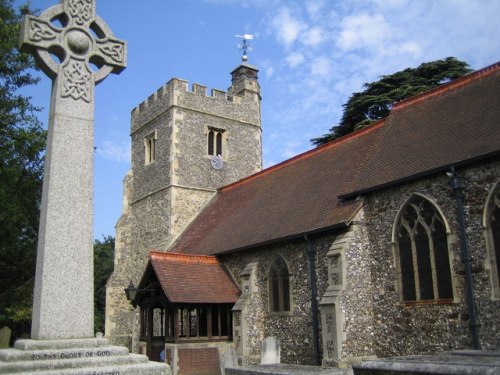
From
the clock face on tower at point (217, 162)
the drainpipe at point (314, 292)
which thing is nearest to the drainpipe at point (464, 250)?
the drainpipe at point (314, 292)

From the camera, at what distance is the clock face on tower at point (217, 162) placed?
83.5 ft

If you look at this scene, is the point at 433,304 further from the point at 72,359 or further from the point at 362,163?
the point at 72,359

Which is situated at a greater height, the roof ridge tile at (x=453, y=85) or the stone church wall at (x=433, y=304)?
the roof ridge tile at (x=453, y=85)

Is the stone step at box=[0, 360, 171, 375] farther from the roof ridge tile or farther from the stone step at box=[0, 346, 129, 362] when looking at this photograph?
the roof ridge tile

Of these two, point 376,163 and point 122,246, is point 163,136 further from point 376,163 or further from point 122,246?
point 376,163

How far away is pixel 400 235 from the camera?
1246cm

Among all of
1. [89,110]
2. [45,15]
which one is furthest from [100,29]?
[89,110]

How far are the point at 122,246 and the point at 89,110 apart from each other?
20975 mm

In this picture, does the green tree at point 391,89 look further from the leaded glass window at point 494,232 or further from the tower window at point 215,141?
the leaded glass window at point 494,232

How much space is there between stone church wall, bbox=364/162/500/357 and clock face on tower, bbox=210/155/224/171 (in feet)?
43.1

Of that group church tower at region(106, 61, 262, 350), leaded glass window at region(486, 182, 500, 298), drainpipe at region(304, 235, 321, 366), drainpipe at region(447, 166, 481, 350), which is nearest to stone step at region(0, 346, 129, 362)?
drainpipe at region(447, 166, 481, 350)

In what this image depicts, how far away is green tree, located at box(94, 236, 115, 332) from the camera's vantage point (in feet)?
135

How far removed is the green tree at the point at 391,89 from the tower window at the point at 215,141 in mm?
8012

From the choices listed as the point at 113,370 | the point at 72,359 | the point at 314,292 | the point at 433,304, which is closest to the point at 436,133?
the point at 433,304
